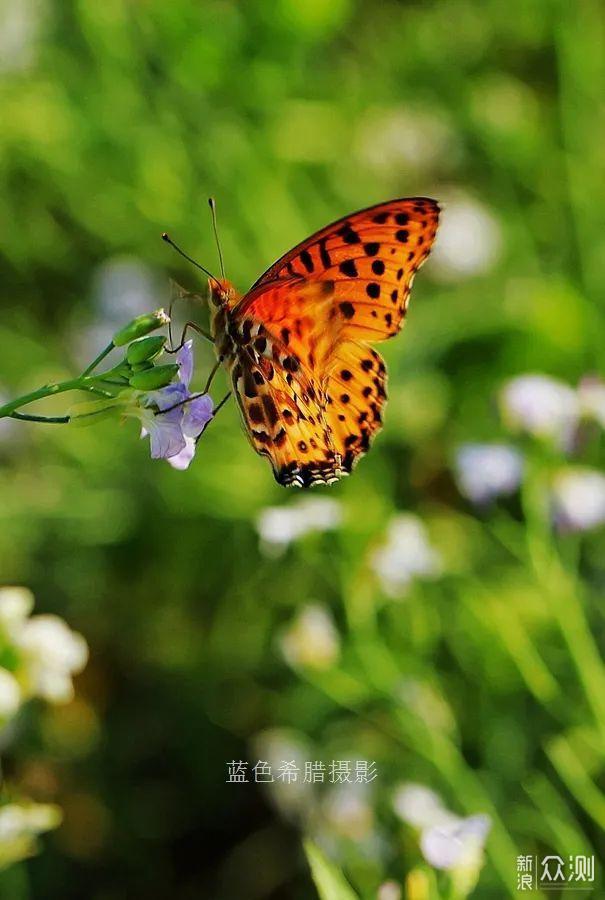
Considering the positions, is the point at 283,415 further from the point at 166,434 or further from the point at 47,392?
the point at 47,392

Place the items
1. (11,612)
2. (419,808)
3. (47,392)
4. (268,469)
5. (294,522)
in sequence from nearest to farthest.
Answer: (47,392), (11,612), (419,808), (294,522), (268,469)

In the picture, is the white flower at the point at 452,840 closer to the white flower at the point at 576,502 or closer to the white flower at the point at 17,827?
the white flower at the point at 17,827

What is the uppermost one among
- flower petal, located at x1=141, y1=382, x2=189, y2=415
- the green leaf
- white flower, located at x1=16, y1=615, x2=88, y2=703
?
flower petal, located at x1=141, y1=382, x2=189, y2=415

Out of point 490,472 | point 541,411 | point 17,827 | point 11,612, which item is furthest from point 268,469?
point 17,827

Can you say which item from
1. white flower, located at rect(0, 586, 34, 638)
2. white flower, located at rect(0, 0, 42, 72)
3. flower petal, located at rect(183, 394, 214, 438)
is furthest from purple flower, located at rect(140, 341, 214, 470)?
white flower, located at rect(0, 0, 42, 72)

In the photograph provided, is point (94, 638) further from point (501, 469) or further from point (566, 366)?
point (566, 366)

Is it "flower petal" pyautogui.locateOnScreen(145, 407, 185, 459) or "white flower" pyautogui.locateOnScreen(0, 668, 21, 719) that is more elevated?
"flower petal" pyautogui.locateOnScreen(145, 407, 185, 459)

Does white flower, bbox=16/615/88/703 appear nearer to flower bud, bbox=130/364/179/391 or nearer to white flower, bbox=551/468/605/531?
flower bud, bbox=130/364/179/391

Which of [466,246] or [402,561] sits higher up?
[466,246]

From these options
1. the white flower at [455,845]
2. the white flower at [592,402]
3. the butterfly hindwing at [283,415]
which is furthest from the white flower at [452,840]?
the white flower at [592,402]
